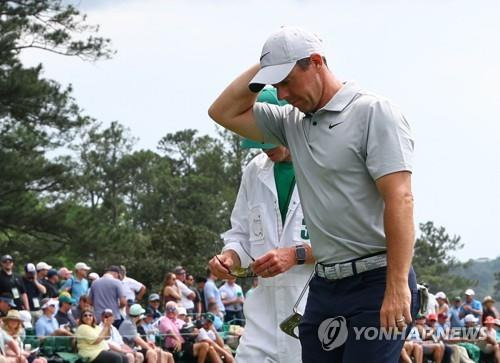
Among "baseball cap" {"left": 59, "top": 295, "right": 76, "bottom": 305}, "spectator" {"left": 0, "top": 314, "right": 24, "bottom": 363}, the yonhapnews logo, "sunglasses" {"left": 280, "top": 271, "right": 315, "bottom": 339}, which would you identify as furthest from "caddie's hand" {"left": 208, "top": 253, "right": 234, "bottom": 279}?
"baseball cap" {"left": 59, "top": 295, "right": 76, "bottom": 305}

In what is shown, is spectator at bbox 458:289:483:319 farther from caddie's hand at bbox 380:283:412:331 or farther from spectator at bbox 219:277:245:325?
caddie's hand at bbox 380:283:412:331

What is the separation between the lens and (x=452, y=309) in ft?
Result: 92.5

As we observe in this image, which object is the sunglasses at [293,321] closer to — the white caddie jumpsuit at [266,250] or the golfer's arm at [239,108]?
the white caddie jumpsuit at [266,250]

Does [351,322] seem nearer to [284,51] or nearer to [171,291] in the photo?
[284,51]

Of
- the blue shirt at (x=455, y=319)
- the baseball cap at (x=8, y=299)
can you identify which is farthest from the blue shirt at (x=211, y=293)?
the blue shirt at (x=455, y=319)

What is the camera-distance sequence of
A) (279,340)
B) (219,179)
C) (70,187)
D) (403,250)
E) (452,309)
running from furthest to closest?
(219,179) → (70,187) → (452,309) → (279,340) → (403,250)

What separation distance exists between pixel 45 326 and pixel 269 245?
11.7 m

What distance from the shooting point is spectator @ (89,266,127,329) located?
18562 mm

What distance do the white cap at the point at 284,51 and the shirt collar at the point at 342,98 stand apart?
0.64 feet

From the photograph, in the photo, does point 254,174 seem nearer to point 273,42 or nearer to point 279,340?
point 279,340

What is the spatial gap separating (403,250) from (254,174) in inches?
77.5

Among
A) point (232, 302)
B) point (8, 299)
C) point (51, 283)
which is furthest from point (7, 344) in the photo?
point (232, 302)

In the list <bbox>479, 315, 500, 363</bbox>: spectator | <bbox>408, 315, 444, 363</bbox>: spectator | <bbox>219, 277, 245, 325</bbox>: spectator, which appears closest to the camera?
<bbox>219, 277, 245, 325</bbox>: spectator

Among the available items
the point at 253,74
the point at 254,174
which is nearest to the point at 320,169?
the point at 253,74
